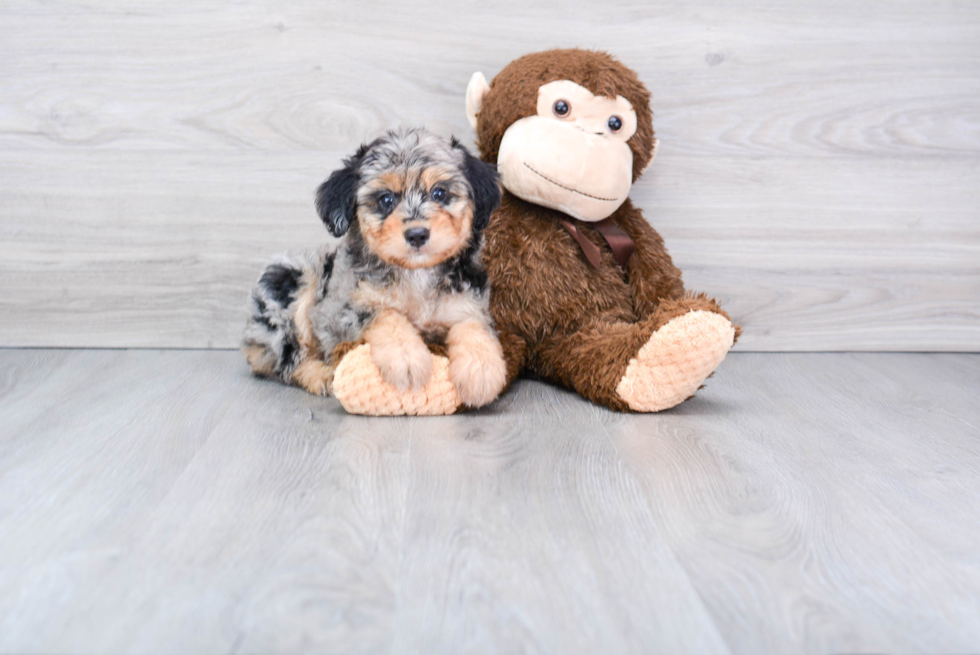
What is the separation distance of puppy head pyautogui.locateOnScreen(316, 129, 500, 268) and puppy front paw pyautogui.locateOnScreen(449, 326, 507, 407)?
0.19 m

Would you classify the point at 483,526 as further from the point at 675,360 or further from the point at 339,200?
the point at 339,200

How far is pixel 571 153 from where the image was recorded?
183 centimetres

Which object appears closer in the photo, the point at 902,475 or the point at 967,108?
the point at 902,475

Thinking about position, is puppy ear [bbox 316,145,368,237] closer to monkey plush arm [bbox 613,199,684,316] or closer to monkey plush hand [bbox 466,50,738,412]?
monkey plush hand [bbox 466,50,738,412]

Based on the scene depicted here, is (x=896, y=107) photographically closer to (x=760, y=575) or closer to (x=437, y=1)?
(x=437, y=1)

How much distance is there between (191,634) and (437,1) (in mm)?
1851

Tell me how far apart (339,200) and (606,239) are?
716 mm

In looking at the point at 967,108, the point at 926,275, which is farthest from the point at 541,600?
the point at 967,108

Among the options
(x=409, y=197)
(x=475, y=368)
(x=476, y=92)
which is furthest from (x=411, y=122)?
(x=475, y=368)

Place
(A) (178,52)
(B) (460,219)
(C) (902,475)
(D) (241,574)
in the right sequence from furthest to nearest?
(A) (178,52)
(B) (460,219)
(C) (902,475)
(D) (241,574)

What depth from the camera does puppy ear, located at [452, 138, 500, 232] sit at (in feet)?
5.57

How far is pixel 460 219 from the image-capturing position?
5.45 ft

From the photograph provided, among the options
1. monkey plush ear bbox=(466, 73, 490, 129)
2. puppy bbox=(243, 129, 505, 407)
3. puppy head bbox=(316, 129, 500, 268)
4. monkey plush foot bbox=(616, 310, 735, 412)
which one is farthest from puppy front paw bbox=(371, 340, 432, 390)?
monkey plush ear bbox=(466, 73, 490, 129)

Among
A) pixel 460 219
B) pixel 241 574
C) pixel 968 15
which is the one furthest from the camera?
pixel 968 15
